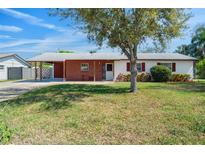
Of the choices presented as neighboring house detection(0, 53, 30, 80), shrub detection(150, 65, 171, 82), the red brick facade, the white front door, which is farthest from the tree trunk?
neighboring house detection(0, 53, 30, 80)

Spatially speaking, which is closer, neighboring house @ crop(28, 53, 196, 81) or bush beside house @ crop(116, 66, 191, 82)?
bush beside house @ crop(116, 66, 191, 82)

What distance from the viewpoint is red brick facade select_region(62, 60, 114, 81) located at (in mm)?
29119

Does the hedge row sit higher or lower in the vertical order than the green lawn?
higher

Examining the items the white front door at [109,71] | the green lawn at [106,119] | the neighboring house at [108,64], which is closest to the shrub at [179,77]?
the neighboring house at [108,64]

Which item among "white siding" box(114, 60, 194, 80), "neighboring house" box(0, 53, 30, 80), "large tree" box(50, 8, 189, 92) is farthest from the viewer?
"neighboring house" box(0, 53, 30, 80)

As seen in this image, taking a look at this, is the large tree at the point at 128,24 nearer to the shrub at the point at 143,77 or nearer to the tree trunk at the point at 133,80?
the tree trunk at the point at 133,80

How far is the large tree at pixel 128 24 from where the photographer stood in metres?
13.5

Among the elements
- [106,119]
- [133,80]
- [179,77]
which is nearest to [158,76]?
[179,77]

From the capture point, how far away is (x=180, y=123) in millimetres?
9258

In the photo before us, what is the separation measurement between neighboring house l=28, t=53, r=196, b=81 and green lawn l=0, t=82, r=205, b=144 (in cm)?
1430

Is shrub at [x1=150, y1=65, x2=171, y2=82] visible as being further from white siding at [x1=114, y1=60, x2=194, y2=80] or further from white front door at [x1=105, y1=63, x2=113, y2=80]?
white front door at [x1=105, y1=63, x2=113, y2=80]
